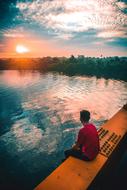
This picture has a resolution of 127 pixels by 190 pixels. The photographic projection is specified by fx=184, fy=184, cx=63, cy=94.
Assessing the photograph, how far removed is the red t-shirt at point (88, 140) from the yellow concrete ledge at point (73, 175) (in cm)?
25

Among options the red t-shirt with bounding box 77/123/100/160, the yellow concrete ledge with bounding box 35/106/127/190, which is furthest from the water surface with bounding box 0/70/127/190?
the red t-shirt with bounding box 77/123/100/160

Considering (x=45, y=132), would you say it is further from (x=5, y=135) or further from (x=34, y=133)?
(x=5, y=135)

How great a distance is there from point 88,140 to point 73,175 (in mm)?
828

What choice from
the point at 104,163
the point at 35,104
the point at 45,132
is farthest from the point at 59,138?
the point at 35,104

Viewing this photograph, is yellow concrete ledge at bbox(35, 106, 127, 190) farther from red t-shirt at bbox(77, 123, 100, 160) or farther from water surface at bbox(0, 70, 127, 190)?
water surface at bbox(0, 70, 127, 190)

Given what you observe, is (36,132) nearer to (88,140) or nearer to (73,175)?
(88,140)

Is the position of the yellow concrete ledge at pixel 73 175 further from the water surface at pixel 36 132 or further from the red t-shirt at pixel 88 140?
the water surface at pixel 36 132

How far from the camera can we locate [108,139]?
5.84 meters

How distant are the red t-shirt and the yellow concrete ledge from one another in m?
0.25

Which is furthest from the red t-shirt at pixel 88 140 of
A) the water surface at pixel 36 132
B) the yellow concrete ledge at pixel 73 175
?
the water surface at pixel 36 132

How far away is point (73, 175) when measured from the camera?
3.91m

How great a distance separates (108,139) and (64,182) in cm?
261

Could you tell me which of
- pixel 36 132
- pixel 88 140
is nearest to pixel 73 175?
pixel 88 140

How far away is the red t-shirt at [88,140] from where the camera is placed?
4.24 m
